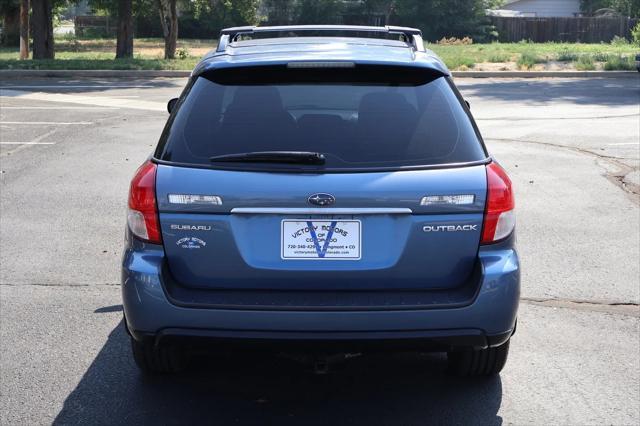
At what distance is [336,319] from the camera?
4215mm

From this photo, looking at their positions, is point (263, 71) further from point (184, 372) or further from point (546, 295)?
point (546, 295)

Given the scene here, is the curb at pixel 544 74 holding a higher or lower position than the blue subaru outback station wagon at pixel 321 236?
higher

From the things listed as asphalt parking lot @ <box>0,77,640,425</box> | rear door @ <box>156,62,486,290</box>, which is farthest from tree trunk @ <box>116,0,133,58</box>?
rear door @ <box>156,62,486,290</box>

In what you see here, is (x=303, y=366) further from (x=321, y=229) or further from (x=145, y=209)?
(x=145, y=209)

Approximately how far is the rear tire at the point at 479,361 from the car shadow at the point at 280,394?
0.08 metres

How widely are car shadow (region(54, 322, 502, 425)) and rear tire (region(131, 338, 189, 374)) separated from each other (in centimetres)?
9

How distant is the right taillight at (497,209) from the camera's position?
4391 millimetres

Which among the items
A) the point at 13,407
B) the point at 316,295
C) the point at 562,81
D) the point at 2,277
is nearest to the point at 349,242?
the point at 316,295

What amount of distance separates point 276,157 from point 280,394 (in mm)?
1372

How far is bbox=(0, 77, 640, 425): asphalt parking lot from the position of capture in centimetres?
487

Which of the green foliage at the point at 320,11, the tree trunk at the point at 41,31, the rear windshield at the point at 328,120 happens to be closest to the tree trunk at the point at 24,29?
the tree trunk at the point at 41,31

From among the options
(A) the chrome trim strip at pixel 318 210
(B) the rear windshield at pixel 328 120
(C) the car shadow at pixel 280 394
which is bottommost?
(C) the car shadow at pixel 280 394

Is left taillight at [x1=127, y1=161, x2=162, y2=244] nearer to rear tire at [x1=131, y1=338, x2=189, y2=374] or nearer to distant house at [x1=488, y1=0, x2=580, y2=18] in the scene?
rear tire at [x1=131, y1=338, x2=189, y2=374]

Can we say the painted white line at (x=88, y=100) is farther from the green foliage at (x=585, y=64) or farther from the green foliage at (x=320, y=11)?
the green foliage at (x=320, y=11)
